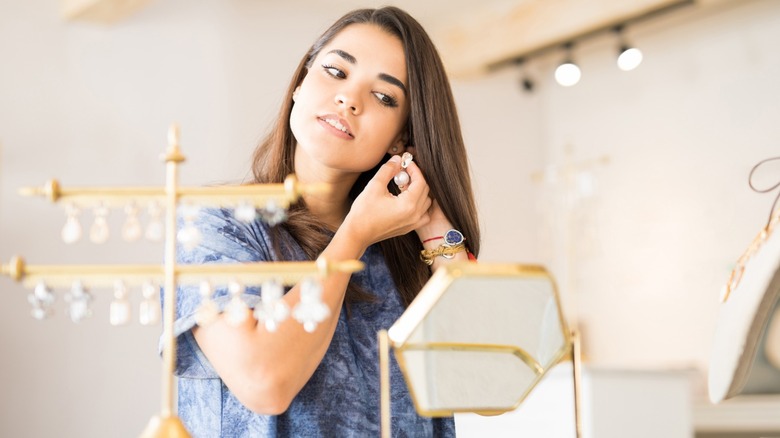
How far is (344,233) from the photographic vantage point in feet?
3.83

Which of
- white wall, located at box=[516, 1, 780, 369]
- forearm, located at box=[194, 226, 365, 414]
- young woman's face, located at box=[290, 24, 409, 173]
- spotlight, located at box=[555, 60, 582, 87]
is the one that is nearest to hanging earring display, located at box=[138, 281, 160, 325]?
forearm, located at box=[194, 226, 365, 414]

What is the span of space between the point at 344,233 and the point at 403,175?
326mm

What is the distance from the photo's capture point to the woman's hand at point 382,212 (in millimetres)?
1188

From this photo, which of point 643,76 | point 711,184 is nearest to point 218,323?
point 711,184

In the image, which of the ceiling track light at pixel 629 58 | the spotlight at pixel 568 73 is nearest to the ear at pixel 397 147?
the ceiling track light at pixel 629 58

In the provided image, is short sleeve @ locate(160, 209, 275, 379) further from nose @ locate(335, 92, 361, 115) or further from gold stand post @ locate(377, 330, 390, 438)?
gold stand post @ locate(377, 330, 390, 438)

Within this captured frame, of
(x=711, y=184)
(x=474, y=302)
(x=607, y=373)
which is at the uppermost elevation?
(x=711, y=184)

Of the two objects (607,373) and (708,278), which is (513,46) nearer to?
(708,278)

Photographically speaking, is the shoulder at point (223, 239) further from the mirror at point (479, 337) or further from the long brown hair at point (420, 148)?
the mirror at point (479, 337)

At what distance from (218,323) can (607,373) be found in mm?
1809

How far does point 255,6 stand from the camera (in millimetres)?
4492

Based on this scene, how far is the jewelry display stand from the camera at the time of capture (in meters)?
0.71

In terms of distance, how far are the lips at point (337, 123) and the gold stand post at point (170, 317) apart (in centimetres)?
64

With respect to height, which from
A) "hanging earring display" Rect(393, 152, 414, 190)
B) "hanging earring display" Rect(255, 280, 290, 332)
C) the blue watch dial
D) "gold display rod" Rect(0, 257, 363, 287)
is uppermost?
"hanging earring display" Rect(393, 152, 414, 190)
